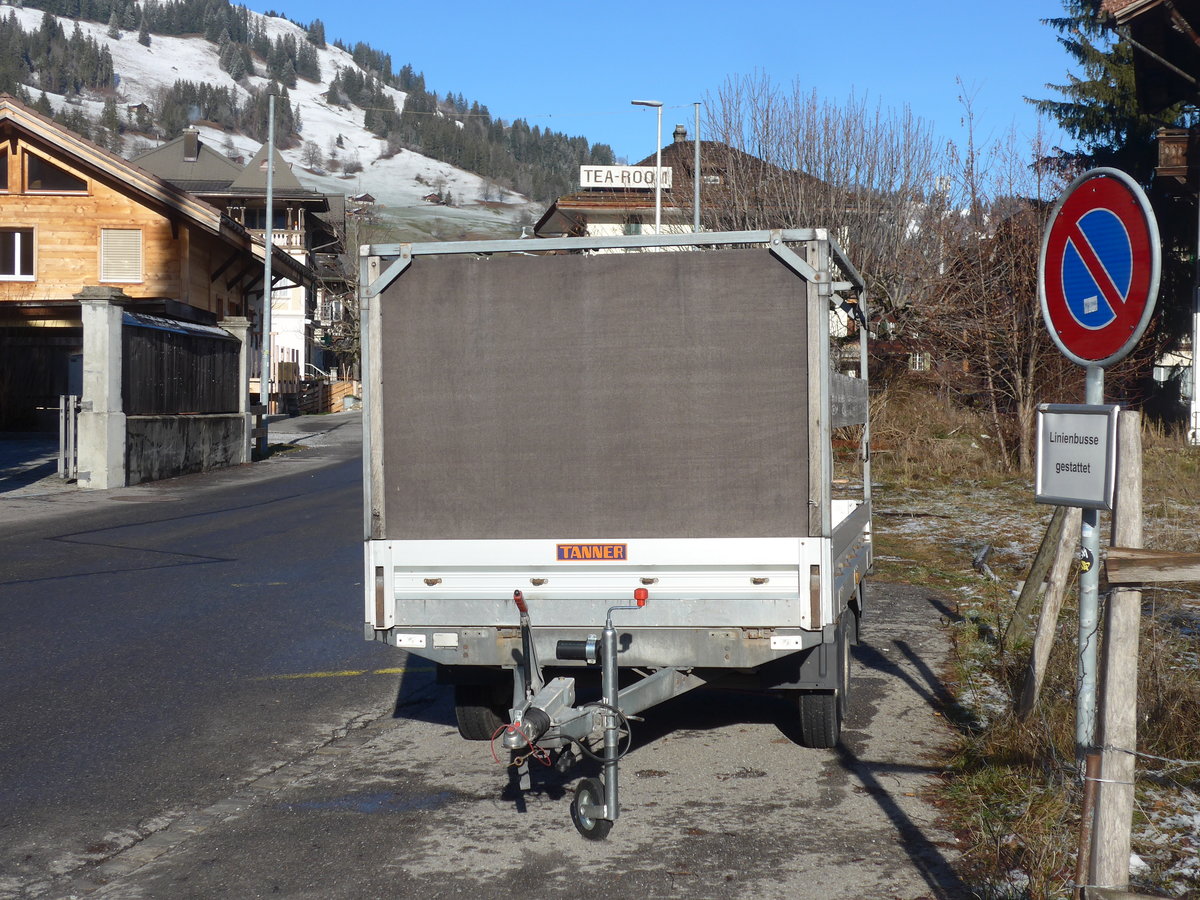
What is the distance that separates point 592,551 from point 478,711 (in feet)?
4.95

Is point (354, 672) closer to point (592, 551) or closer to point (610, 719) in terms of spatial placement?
point (592, 551)

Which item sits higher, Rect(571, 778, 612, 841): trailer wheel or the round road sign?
the round road sign

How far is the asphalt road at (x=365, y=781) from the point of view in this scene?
4723mm

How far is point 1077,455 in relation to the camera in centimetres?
448

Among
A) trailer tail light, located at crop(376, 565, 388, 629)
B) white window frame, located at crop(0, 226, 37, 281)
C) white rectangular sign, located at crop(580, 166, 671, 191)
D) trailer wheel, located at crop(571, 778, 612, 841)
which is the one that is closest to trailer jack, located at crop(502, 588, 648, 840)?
trailer wheel, located at crop(571, 778, 612, 841)

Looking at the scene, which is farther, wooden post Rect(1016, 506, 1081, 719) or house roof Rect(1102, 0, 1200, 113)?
house roof Rect(1102, 0, 1200, 113)

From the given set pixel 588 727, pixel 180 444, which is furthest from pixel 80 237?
pixel 588 727

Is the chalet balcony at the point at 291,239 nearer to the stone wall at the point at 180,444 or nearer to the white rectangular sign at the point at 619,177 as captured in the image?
the white rectangular sign at the point at 619,177

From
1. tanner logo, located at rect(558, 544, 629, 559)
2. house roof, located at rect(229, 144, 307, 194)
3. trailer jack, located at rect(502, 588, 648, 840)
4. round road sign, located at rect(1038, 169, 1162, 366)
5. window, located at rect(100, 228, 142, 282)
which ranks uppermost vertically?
house roof, located at rect(229, 144, 307, 194)

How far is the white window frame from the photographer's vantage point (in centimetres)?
3416

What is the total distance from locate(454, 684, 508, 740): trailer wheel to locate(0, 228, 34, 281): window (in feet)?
106

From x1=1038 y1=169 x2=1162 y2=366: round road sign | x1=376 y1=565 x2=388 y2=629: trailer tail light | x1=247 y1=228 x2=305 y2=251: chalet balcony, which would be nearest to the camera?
x1=1038 y1=169 x2=1162 y2=366: round road sign

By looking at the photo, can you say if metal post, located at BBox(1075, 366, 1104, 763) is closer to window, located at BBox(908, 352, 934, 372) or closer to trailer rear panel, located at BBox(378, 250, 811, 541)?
trailer rear panel, located at BBox(378, 250, 811, 541)

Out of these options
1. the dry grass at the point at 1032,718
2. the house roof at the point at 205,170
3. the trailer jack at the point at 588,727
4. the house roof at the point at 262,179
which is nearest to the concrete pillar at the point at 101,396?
the dry grass at the point at 1032,718
